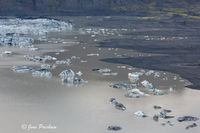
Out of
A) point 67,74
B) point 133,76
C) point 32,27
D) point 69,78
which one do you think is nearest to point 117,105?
point 69,78

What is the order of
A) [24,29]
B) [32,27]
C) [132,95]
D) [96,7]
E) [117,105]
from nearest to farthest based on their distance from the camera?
[117,105] → [132,95] → [24,29] → [32,27] → [96,7]

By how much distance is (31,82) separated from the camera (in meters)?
27.3

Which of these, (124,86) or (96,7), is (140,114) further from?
(96,7)

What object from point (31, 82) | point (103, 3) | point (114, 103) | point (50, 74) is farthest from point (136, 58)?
point (103, 3)

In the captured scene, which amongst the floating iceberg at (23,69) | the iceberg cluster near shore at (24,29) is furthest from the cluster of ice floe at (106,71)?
the iceberg cluster near shore at (24,29)

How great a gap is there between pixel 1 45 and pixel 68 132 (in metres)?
28.5

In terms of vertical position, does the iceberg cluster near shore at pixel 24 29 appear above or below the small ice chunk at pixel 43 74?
above

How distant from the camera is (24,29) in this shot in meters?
58.2

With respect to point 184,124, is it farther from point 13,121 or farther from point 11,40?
point 11,40

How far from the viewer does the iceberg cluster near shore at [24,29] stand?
152ft

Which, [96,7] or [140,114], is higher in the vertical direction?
[96,7]

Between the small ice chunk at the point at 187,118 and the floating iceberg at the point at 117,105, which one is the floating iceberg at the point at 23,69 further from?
the small ice chunk at the point at 187,118

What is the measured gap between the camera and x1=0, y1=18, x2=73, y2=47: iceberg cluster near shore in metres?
46.3

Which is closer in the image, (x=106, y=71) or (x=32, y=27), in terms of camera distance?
(x=106, y=71)
